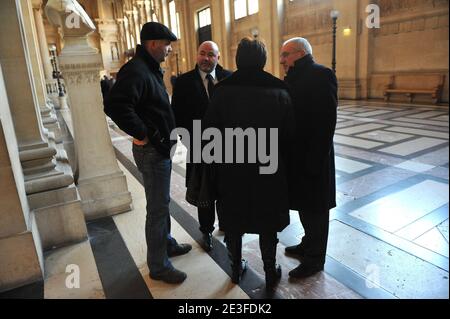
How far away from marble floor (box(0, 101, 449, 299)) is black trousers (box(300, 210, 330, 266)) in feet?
0.45

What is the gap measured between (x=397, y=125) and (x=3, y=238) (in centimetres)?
854

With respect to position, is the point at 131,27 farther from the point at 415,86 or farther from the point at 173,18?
the point at 415,86

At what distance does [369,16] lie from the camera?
12.8m

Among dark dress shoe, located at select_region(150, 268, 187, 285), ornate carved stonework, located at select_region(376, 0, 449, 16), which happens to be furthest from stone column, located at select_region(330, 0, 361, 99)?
dark dress shoe, located at select_region(150, 268, 187, 285)

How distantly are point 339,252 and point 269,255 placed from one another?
2.92 feet

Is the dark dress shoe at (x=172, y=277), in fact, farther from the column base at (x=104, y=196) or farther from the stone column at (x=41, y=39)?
the stone column at (x=41, y=39)

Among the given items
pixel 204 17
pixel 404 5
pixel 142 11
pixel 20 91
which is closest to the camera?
pixel 20 91

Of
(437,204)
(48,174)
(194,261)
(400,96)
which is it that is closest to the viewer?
(194,261)

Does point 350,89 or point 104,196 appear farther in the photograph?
point 350,89

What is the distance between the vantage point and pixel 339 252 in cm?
289

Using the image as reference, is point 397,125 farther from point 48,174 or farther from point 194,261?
point 48,174

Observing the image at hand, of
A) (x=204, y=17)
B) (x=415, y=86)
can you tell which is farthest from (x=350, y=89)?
(x=204, y=17)

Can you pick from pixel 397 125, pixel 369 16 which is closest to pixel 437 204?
pixel 397 125

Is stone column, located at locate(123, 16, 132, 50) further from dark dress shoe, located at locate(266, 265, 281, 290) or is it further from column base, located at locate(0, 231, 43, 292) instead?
dark dress shoe, located at locate(266, 265, 281, 290)
